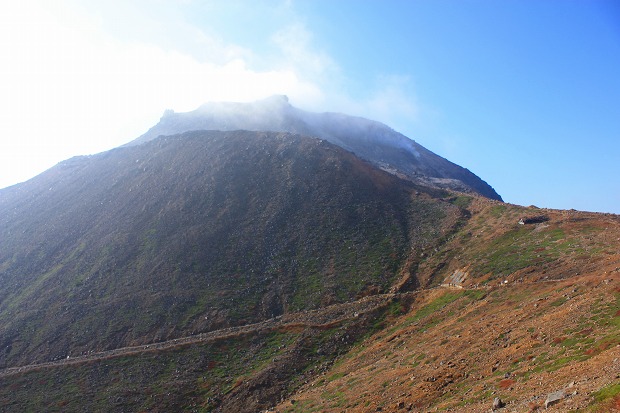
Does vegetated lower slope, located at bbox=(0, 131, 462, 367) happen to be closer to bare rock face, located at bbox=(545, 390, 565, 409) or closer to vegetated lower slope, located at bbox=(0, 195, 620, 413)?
vegetated lower slope, located at bbox=(0, 195, 620, 413)

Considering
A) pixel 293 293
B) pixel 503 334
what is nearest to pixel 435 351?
pixel 503 334

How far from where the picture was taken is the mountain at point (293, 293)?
37.7m

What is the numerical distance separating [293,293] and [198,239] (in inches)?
990

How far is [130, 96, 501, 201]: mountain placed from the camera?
6614 inches

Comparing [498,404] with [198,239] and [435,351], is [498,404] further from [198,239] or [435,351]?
[198,239]

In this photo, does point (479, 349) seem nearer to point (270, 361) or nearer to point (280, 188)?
point (270, 361)

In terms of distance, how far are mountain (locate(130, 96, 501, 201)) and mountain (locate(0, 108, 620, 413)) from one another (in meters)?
50.0

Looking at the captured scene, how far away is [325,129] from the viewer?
17975cm

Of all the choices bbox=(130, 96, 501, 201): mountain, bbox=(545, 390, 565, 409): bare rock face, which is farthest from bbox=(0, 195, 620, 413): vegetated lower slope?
bbox=(130, 96, 501, 201): mountain

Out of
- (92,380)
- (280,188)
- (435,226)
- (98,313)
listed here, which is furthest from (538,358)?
(280,188)

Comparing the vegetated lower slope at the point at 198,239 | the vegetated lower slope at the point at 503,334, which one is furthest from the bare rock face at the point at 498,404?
the vegetated lower slope at the point at 198,239

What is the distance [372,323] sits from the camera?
6131 centimetres

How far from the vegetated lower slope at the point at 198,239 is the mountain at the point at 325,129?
44.1m

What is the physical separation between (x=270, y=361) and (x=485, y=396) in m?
31.6
